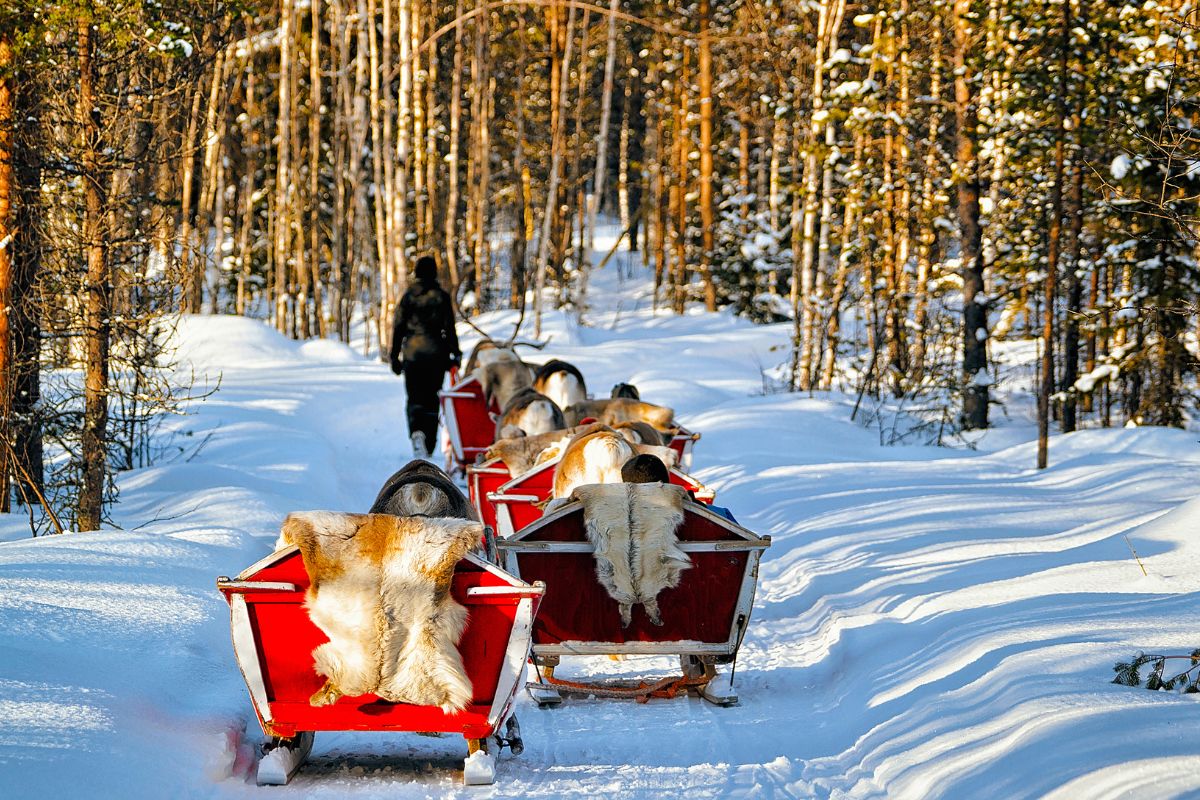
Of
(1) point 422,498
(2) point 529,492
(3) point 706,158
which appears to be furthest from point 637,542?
(3) point 706,158

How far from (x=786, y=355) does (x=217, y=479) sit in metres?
19.2

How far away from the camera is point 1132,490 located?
11070 millimetres

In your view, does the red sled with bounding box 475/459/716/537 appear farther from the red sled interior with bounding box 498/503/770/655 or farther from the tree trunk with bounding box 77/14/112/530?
the tree trunk with bounding box 77/14/112/530

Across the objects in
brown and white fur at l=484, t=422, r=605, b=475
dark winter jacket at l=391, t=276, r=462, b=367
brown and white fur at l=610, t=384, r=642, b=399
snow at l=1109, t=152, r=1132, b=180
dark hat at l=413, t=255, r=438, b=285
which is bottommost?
brown and white fur at l=484, t=422, r=605, b=475

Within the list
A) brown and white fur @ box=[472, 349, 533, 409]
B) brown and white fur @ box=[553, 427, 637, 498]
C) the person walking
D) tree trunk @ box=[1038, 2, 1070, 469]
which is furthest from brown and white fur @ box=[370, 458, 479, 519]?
tree trunk @ box=[1038, 2, 1070, 469]

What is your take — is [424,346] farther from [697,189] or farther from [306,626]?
[697,189]

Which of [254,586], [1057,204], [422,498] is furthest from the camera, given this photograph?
[1057,204]

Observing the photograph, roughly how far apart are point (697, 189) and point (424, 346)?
29.0 meters

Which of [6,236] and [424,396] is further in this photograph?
[424,396]

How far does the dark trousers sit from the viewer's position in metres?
15.1

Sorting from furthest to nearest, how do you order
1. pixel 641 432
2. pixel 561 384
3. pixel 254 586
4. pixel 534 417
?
pixel 561 384 → pixel 534 417 → pixel 641 432 → pixel 254 586

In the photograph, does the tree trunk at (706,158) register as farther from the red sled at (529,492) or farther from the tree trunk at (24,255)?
the red sled at (529,492)

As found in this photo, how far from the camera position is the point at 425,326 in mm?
15148

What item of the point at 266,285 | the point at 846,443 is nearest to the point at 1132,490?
the point at 846,443
